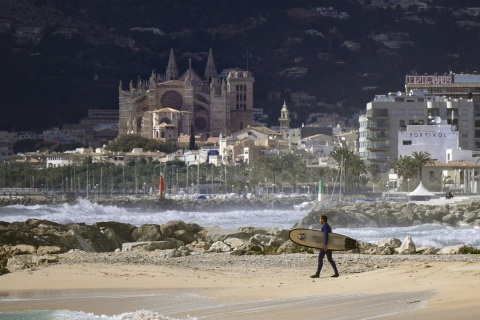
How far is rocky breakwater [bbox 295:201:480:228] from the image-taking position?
196 feet

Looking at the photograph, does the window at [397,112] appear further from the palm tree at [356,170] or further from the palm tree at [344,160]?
the palm tree at [344,160]

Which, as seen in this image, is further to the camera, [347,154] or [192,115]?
[192,115]

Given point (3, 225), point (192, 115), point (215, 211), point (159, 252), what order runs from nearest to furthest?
point (159, 252) < point (3, 225) < point (215, 211) < point (192, 115)

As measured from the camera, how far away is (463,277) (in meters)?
23.4

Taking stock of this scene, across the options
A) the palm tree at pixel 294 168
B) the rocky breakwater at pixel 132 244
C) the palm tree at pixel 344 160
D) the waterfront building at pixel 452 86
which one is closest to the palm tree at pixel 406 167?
the palm tree at pixel 344 160

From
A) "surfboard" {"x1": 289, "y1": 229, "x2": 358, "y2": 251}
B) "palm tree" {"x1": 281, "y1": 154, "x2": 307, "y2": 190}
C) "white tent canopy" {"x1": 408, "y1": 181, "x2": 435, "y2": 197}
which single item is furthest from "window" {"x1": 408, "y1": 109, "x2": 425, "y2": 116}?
"surfboard" {"x1": 289, "y1": 229, "x2": 358, "y2": 251}

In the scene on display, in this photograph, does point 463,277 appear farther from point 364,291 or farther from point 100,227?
point 100,227

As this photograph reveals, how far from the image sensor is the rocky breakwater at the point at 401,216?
59781 mm

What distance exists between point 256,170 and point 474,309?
9896 cm

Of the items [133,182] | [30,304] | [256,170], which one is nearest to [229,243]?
[30,304]

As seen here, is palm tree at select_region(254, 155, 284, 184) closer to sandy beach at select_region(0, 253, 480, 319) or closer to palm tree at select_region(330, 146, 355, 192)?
palm tree at select_region(330, 146, 355, 192)

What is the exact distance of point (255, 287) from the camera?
24.9 metres

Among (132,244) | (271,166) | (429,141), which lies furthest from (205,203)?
(132,244)

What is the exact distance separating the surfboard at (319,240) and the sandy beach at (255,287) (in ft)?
1.36
